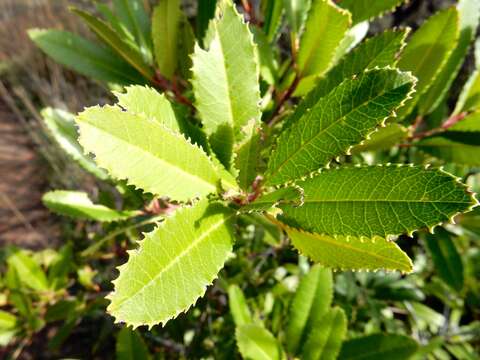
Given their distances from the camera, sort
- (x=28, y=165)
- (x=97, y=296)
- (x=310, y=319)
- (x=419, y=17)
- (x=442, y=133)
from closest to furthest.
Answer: (x=442, y=133)
(x=310, y=319)
(x=97, y=296)
(x=419, y=17)
(x=28, y=165)

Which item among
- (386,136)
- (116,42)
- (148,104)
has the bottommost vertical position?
(386,136)

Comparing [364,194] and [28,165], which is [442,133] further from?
[28,165]

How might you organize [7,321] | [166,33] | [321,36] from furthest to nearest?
[7,321] < [166,33] < [321,36]

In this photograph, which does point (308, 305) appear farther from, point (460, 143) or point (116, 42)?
point (116, 42)

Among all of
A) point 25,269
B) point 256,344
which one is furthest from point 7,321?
point 256,344

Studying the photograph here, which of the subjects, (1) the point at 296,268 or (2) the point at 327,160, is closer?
(2) the point at 327,160

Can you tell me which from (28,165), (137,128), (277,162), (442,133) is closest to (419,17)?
(442,133)

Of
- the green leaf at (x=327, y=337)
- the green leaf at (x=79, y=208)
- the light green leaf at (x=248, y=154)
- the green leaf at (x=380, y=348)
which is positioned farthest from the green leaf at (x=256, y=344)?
the light green leaf at (x=248, y=154)

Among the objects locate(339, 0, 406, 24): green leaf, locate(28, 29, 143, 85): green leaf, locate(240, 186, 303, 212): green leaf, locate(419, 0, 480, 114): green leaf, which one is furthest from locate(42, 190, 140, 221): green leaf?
locate(419, 0, 480, 114): green leaf
